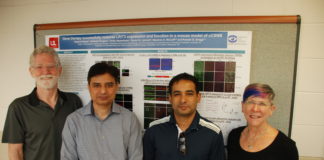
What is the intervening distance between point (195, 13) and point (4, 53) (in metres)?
1.98

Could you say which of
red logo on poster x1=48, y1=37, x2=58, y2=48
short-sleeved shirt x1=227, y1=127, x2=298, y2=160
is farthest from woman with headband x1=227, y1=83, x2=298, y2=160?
red logo on poster x1=48, y1=37, x2=58, y2=48

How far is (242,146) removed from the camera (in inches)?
47.7

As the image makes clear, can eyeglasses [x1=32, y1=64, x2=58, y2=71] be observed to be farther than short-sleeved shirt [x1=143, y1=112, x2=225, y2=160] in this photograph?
Yes

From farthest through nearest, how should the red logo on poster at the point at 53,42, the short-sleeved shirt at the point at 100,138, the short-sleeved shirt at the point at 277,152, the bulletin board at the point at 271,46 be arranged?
1. the red logo on poster at the point at 53,42
2. the bulletin board at the point at 271,46
3. the short-sleeved shirt at the point at 100,138
4. the short-sleeved shirt at the point at 277,152

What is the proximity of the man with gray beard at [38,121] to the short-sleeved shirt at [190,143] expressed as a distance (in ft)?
2.55

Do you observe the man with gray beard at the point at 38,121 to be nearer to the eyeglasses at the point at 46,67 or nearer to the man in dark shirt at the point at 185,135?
the eyeglasses at the point at 46,67

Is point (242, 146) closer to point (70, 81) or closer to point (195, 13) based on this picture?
point (195, 13)

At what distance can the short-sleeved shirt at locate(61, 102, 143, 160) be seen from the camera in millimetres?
1211

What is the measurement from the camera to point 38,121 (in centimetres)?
139

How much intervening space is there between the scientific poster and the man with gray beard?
0.91 feet

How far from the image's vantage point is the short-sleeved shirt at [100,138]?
1.21m

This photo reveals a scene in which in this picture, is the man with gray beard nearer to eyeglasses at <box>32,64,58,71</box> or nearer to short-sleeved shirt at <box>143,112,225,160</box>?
eyeglasses at <box>32,64,58,71</box>

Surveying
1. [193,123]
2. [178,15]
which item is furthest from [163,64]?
[193,123]

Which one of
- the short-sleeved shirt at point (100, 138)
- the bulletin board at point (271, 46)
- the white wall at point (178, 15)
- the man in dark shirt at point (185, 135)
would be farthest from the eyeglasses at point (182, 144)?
the white wall at point (178, 15)
